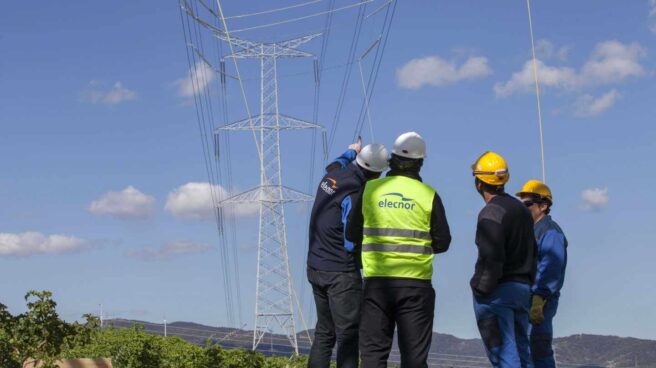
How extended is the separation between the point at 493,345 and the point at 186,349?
5.59m

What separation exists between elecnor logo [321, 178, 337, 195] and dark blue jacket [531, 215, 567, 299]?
Result: 6.29 feet

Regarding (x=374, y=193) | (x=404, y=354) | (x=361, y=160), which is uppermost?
(x=361, y=160)

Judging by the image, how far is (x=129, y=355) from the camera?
11875 millimetres

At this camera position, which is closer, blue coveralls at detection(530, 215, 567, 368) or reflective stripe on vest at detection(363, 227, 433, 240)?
reflective stripe on vest at detection(363, 227, 433, 240)

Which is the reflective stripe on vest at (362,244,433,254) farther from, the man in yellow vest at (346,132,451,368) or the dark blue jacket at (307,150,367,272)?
the dark blue jacket at (307,150,367,272)

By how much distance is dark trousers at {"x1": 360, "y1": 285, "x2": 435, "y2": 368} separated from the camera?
7484mm

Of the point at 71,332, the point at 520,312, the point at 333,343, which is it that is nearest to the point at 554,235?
the point at 520,312

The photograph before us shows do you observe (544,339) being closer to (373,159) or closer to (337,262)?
(337,262)

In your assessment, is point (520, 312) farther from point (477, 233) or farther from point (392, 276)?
point (392, 276)

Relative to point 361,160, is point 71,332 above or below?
below

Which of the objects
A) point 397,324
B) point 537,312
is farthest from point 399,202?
point 537,312

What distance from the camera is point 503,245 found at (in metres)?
8.11

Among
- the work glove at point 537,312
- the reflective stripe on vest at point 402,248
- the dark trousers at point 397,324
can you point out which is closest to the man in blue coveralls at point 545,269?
the work glove at point 537,312

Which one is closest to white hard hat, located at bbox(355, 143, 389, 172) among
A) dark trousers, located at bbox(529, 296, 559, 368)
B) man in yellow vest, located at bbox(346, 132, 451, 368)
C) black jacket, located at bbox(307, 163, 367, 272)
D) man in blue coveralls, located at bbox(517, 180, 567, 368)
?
black jacket, located at bbox(307, 163, 367, 272)
